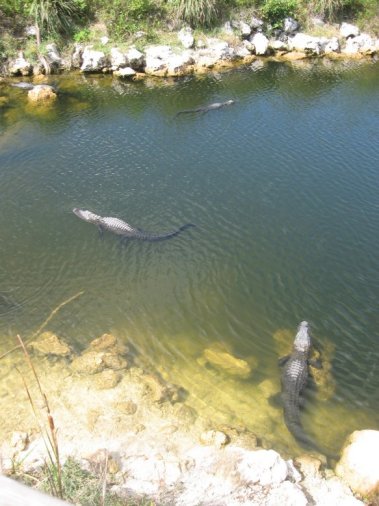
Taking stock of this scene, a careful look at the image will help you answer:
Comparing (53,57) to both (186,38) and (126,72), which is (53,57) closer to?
(126,72)

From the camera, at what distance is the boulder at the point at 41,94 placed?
2573 cm

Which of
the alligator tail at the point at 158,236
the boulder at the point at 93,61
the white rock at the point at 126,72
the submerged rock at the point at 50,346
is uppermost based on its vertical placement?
the boulder at the point at 93,61

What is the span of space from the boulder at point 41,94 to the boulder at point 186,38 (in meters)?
10.2

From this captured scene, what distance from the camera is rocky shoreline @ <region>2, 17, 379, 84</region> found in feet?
96.0

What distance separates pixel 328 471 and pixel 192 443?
107 inches

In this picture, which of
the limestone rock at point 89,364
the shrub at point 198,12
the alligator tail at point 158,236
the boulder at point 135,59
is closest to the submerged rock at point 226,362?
the limestone rock at point 89,364

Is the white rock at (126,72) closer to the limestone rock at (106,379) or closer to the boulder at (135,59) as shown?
the boulder at (135,59)

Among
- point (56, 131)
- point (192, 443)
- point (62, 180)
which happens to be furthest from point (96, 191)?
point (192, 443)

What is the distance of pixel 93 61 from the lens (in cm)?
2944

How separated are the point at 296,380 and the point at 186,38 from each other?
27.2 metres

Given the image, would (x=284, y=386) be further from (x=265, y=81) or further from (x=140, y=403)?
(x=265, y=81)

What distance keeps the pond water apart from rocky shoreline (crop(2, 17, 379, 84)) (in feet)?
16.2

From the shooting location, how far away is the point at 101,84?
28547 millimetres

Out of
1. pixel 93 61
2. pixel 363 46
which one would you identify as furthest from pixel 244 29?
pixel 93 61
